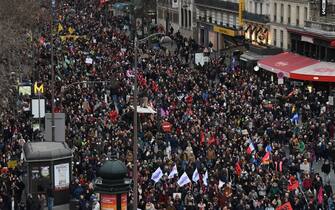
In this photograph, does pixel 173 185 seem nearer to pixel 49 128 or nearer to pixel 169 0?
pixel 49 128

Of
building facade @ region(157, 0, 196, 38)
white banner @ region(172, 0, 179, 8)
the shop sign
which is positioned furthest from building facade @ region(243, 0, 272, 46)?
white banner @ region(172, 0, 179, 8)

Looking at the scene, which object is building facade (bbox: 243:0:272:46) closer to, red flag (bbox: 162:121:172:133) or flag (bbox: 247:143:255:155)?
red flag (bbox: 162:121:172:133)

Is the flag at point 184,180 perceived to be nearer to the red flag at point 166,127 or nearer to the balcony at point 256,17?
the red flag at point 166,127

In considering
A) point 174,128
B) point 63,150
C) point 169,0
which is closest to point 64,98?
point 174,128

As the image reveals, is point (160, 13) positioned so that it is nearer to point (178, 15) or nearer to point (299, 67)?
point (178, 15)

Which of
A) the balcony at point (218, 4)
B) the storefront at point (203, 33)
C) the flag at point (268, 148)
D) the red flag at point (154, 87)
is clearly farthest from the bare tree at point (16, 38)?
the flag at point (268, 148)
